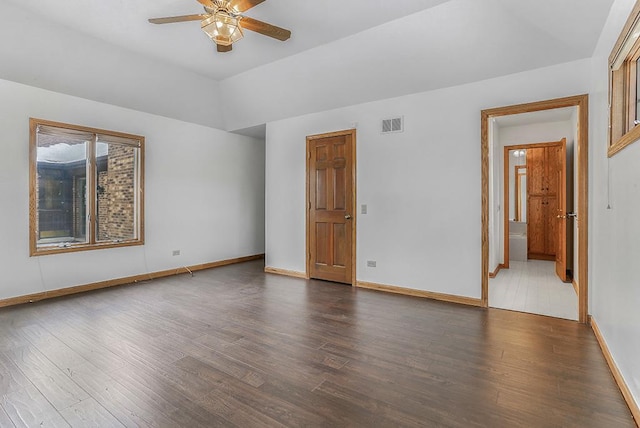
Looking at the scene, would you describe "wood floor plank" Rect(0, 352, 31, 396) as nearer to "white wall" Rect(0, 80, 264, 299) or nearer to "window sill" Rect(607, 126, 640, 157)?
"white wall" Rect(0, 80, 264, 299)

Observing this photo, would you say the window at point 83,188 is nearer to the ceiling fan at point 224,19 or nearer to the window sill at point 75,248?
the window sill at point 75,248

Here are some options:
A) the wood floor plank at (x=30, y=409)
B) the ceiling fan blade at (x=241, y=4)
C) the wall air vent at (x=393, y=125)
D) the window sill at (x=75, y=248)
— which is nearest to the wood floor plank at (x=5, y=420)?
the wood floor plank at (x=30, y=409)

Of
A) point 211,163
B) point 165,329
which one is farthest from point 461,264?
point 211,163

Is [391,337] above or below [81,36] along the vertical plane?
below

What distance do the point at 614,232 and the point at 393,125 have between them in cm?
273

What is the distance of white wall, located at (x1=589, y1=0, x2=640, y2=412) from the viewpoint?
190cm

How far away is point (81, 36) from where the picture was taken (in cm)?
378

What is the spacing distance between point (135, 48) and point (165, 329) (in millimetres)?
3500

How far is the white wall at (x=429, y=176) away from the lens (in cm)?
373

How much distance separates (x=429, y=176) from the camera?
4.17 meters

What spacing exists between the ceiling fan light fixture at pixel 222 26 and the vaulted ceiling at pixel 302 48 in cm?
65

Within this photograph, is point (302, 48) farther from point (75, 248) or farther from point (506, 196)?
point (506, 196)

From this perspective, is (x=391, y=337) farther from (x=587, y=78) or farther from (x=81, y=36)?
(x=81, y=36)

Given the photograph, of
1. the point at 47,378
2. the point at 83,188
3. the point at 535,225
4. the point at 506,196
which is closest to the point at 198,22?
the point at 83,188
